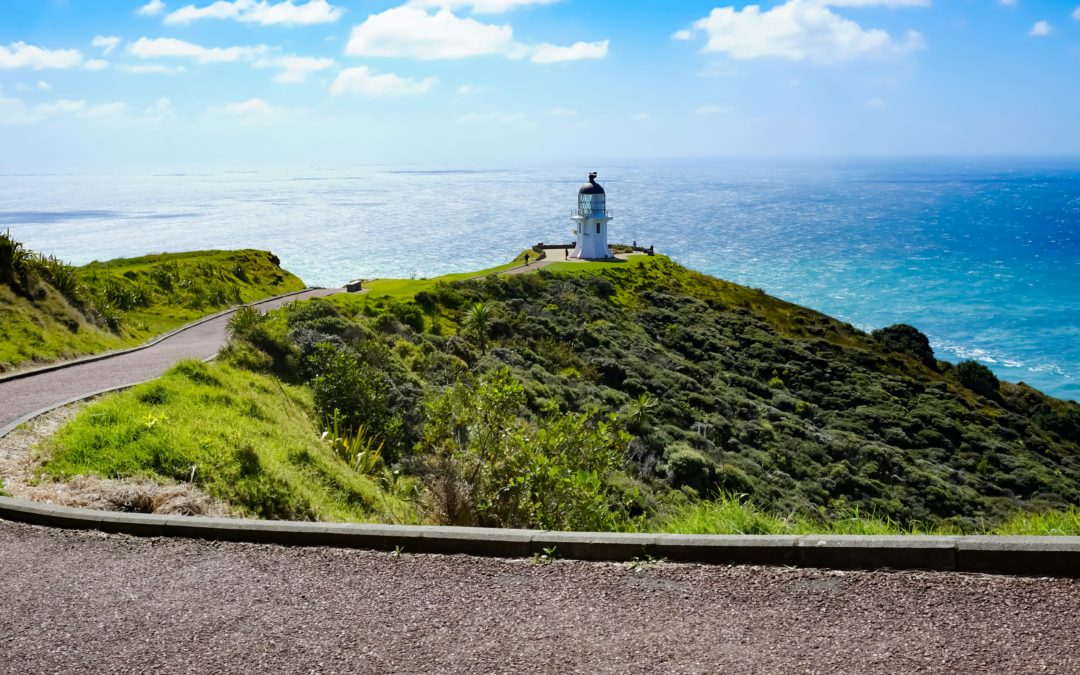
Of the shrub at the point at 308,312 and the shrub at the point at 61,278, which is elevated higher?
the shrub at the point at 61,278

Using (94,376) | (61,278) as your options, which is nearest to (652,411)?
(94,376)

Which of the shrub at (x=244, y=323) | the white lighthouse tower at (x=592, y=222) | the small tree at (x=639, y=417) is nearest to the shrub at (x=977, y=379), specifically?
the white lighthouse tower at (x=592, y=222)

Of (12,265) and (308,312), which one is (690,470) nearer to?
(308,312)

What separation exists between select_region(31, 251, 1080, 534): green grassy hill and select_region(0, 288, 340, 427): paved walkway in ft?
6.66

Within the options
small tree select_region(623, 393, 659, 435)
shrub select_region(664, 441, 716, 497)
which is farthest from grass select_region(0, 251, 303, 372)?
shrub select_region(664, 441, 716, 497)

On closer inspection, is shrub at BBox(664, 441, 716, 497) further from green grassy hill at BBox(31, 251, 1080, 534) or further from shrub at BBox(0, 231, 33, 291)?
shrub at BBox(0, 231, 33, 291)

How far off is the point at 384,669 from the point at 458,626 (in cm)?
61

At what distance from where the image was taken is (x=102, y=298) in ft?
83.1

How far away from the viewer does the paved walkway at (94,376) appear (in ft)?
43.4

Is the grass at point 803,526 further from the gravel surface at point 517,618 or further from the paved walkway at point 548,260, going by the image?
the paved walkway at point 548,260

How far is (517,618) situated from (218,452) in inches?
229

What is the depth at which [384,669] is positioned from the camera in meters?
4.70

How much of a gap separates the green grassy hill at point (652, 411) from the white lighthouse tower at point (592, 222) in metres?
5.84

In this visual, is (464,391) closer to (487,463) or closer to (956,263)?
(487,463)
